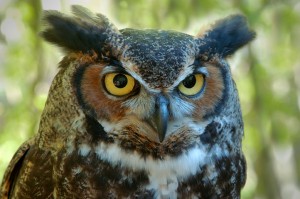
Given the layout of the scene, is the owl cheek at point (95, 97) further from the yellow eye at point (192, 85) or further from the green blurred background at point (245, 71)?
the green blurred background at point (245, 71)

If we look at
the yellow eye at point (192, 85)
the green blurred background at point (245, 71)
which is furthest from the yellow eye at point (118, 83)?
the green blurred background at point (245, 71)

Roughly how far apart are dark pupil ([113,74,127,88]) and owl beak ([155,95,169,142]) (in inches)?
3.8

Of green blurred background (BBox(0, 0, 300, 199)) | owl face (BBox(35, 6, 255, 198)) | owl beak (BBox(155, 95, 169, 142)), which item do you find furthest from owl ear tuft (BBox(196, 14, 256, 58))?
green blurred background (BBox(0, 0, 300, 199))

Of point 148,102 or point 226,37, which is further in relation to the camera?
point 226,37

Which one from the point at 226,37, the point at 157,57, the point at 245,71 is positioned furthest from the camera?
the point at 245,71

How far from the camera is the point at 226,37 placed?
155cm

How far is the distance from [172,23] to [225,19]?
1.44m

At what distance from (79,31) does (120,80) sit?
209 millimetres

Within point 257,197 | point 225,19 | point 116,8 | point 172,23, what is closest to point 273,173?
point 257,197

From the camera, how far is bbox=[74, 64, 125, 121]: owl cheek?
1.36 metres

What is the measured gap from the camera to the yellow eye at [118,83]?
4.37ft

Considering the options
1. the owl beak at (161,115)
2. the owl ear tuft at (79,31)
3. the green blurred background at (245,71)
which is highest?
the green blurred background at (245,71)

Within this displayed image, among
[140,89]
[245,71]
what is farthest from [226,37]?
[245,71]

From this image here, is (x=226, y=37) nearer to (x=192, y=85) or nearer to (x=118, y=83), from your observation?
(x=192, y=85)
